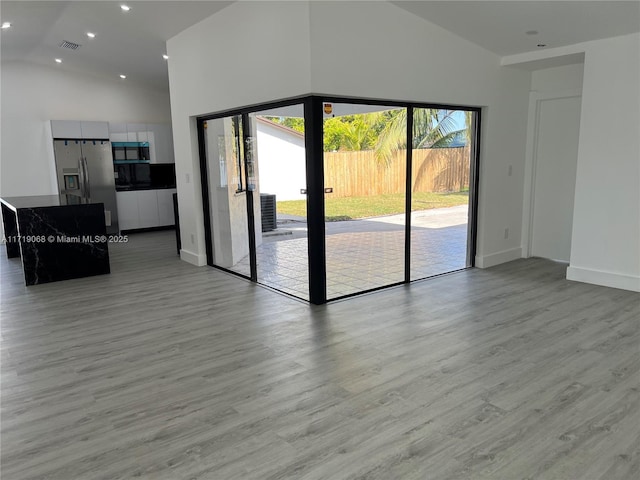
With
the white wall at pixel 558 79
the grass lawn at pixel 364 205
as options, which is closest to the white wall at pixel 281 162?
the grass lawn at pixel 364 205

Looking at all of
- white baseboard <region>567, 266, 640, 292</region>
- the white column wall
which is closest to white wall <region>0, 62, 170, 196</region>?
the white column wall

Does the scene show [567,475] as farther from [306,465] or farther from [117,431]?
[117,431]

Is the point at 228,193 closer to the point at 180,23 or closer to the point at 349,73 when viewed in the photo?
the point at 180,23

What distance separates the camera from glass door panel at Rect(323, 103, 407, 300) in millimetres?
4434

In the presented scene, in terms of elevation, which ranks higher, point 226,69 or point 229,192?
point 226,69

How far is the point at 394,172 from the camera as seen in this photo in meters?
4.93

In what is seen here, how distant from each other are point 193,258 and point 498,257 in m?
4.13

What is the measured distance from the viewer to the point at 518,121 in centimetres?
587

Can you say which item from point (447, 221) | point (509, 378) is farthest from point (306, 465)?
point (447, 221)

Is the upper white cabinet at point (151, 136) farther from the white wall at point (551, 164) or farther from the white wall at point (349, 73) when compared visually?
the white wall at point (551, 164)

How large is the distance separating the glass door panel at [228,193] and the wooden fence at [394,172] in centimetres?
136

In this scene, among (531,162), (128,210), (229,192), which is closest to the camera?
(229,192)

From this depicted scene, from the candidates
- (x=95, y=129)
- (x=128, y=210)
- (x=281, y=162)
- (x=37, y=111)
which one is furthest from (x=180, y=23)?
(x=128, y=210)

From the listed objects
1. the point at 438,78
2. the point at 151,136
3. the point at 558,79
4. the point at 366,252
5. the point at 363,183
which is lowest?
the point at 366,252
